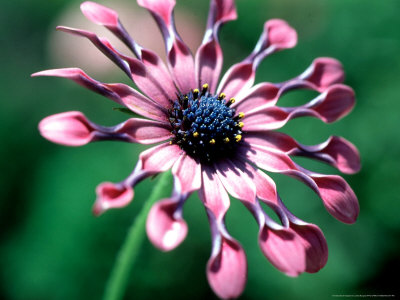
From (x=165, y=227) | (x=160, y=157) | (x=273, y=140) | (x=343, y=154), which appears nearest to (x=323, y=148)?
(x=343, y=154)

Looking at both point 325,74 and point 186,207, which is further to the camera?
point 186,207

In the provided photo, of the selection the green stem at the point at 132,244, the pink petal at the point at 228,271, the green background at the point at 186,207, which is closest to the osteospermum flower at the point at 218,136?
the pink petal at the point at 228,271

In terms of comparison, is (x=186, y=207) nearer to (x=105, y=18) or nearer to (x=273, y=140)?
(x=273, y=140)

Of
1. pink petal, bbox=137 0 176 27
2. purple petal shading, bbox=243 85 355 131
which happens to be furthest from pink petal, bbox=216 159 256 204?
pink petal, bbox=137 0 176 27

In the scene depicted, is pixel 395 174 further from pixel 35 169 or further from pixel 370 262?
pixel 35 169

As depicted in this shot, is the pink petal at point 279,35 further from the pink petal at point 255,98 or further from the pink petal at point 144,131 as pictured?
the pink petal at point 144,131

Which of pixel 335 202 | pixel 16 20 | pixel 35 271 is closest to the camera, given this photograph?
pixel 335 202

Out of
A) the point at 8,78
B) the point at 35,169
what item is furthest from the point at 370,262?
the point at 8,78
